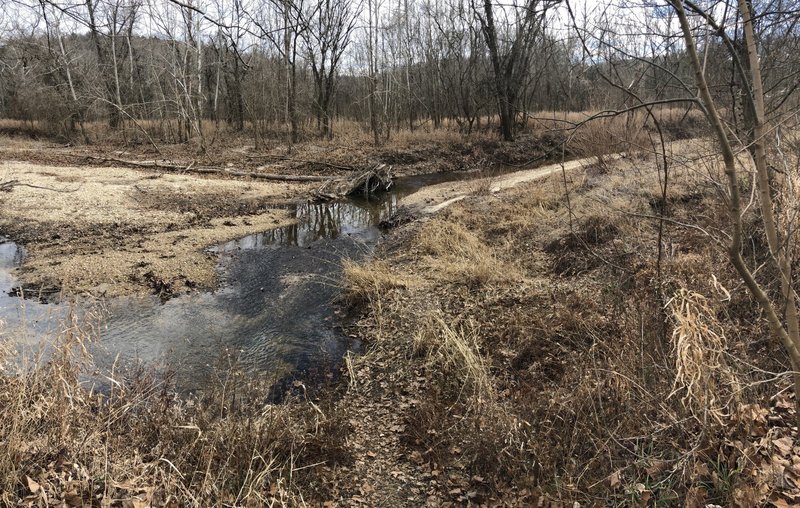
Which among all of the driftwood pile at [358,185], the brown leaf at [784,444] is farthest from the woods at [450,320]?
the driftwood pile at [358,185]

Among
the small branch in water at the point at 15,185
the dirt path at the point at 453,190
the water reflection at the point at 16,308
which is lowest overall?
the water reflection at the point at 16,308

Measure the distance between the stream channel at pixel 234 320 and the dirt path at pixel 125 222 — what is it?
18.9 inches

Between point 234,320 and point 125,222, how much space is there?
6.50m

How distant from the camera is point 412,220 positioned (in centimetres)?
1274

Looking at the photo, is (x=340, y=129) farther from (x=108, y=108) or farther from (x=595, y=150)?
(x=595, y=150)

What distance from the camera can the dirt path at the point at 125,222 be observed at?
8.76 metres

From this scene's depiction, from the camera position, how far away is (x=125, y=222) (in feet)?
39.7

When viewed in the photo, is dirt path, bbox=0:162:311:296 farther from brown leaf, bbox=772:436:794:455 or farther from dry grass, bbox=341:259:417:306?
brown leaf, bbox=772:436:794:455

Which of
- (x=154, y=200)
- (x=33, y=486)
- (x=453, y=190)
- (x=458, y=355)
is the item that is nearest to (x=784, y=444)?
(x=458, y=355)

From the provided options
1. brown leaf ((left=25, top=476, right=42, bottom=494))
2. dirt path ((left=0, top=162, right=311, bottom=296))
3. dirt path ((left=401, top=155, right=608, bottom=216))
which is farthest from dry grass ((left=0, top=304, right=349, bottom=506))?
dirt path ((left=401, top=155, right=608, bottom=216))

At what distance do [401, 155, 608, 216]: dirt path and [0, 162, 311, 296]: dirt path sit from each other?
147 inches

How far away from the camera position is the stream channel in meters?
6.07

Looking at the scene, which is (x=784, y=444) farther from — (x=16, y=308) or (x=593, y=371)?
(x=16, y=308)

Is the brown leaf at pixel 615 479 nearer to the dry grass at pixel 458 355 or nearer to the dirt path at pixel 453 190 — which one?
the dry grass at pixel 458 355
